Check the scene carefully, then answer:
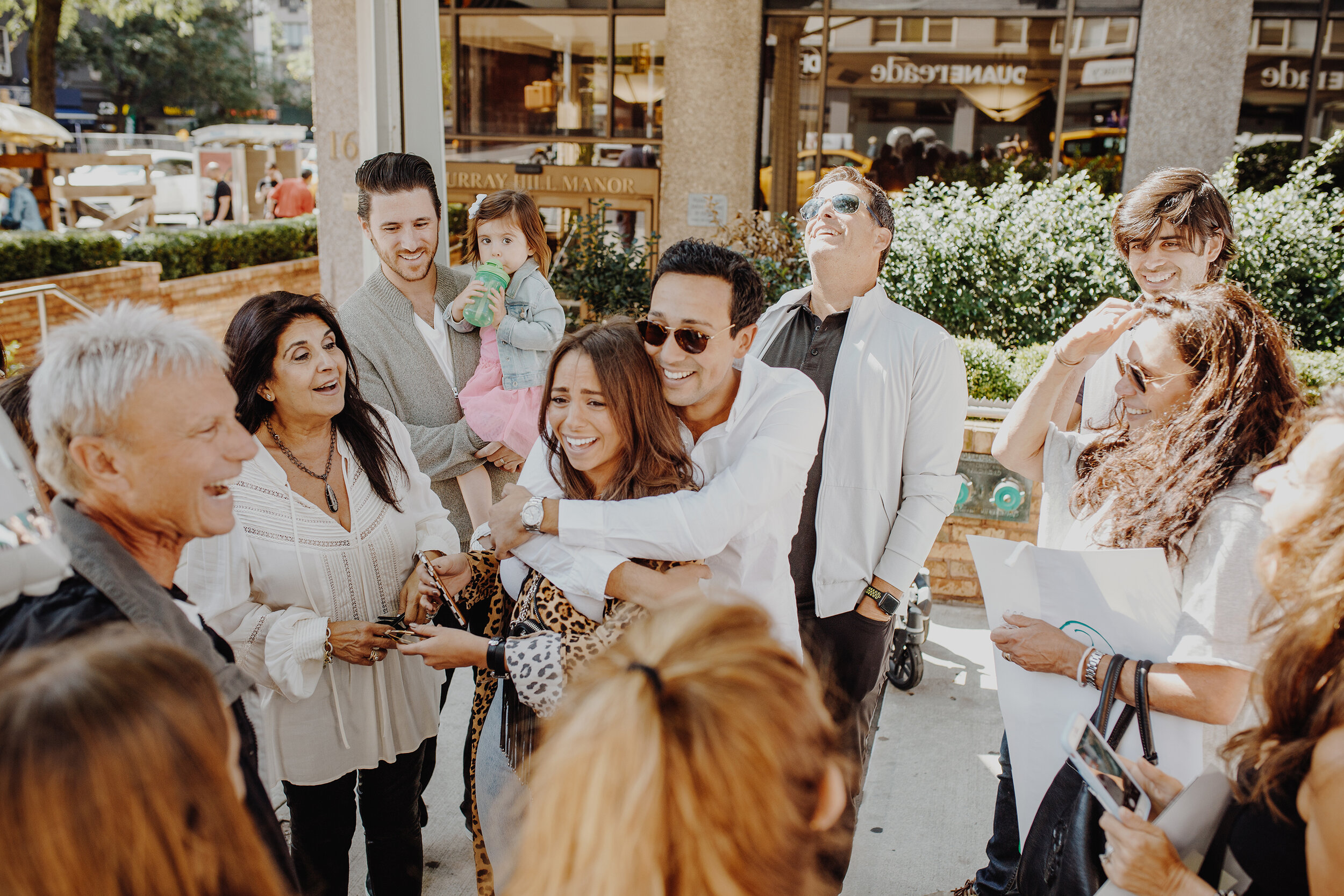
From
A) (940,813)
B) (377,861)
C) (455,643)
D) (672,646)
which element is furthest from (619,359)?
(940,813)

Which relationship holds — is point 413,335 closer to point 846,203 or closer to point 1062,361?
point 846,203

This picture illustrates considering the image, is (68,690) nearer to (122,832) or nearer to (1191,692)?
(122,832)

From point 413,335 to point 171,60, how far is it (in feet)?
145

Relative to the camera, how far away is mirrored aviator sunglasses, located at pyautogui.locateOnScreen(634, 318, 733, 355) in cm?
230

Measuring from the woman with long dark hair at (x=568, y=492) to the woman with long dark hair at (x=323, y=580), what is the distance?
1.11 feet

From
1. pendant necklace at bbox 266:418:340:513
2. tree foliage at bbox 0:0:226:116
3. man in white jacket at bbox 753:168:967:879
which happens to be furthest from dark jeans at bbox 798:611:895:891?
tree foliage at bbox 0:0:226:116

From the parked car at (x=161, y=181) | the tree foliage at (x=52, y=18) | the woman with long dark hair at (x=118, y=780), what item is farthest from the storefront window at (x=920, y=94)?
the parked car at (x=161, y=181)

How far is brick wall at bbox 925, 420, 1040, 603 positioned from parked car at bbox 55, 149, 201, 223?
24760 mm

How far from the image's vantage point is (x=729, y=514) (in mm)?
2111

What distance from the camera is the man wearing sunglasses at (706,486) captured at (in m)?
2.08

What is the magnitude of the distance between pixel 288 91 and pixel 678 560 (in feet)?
173

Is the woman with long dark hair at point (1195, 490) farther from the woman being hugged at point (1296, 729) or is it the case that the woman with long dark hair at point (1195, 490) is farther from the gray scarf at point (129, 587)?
the gray scarf at point (129, 587)

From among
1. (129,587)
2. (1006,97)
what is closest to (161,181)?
(1006,97)

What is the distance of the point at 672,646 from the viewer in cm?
114
